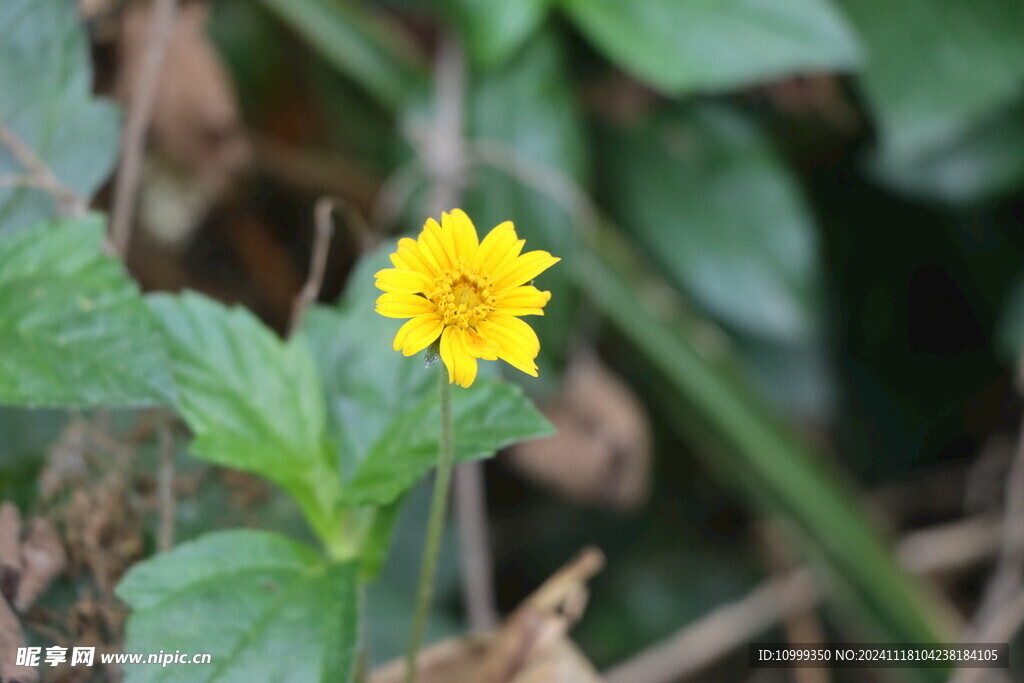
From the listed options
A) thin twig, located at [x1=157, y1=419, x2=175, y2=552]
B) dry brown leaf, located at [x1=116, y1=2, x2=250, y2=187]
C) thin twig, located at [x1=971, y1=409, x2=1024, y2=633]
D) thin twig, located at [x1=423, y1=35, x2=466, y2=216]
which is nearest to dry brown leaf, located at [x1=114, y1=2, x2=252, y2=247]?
dry brown leaf, located at [x1=116, y1=2, x2=250, y2=187]

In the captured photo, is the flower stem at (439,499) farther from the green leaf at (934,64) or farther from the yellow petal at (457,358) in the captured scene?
the green leaf at (934,64)

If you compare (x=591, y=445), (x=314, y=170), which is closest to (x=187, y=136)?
(x=314, y=170)

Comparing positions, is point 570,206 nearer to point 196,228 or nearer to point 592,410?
point 592,410

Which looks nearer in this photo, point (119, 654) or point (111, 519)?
point (119, 654)

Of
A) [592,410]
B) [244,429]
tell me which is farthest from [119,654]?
[592,410]

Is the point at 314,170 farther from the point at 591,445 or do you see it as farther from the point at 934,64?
the point at 934,64

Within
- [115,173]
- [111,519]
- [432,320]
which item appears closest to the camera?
[432,320]

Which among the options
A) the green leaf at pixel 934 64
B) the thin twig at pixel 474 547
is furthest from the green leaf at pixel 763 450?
the green leaf at pixel 934 64

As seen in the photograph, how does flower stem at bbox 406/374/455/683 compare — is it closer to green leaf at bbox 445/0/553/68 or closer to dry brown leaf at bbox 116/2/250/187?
green leaf at bbox 445/0/553/68
